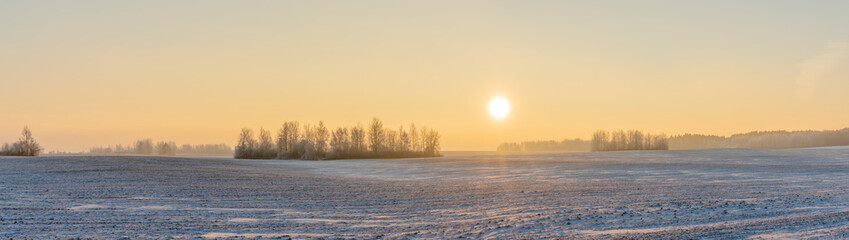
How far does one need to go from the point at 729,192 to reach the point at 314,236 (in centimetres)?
1938

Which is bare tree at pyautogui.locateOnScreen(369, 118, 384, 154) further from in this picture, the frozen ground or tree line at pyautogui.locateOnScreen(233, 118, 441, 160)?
the frozen ground

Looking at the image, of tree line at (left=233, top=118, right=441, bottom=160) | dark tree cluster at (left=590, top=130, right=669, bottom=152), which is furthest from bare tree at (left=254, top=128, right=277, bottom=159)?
dark tree cluster at (left=590, top=130, right=669, bottom=152)

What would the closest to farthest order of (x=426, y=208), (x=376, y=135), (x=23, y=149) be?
1. (x=426, y=208)
2. (x=23, y=149)
3. (x=376, y=135)

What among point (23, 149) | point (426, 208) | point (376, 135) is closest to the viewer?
point (426, 208)

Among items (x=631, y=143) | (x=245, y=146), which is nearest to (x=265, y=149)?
(x=245, y=146)

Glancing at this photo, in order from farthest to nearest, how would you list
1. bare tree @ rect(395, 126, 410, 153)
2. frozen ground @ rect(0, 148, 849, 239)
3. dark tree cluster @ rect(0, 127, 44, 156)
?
bare tree @ rect(395, 126, 410, 153)
dark tree cluster @ rect(0, 127, 44, 156)
frozen ground @ rect(0, 148, 849, 239)

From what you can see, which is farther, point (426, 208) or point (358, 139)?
point (358, 139)

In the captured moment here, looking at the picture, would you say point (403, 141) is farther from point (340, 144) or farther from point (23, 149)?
point (23, 149)

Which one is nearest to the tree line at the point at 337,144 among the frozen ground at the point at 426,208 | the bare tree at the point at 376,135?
the bare tree at the point at 376,135

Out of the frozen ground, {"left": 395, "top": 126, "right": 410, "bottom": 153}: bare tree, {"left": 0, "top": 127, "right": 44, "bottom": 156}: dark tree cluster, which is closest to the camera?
the frozen ground

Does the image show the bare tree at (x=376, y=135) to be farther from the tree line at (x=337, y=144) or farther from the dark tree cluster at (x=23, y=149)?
the dark tree cluster at (x=23, y=149)

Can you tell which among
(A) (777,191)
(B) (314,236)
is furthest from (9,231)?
(A) (777,191)

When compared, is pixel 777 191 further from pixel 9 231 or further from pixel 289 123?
pixel 289 123

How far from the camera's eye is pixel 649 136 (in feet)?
425
